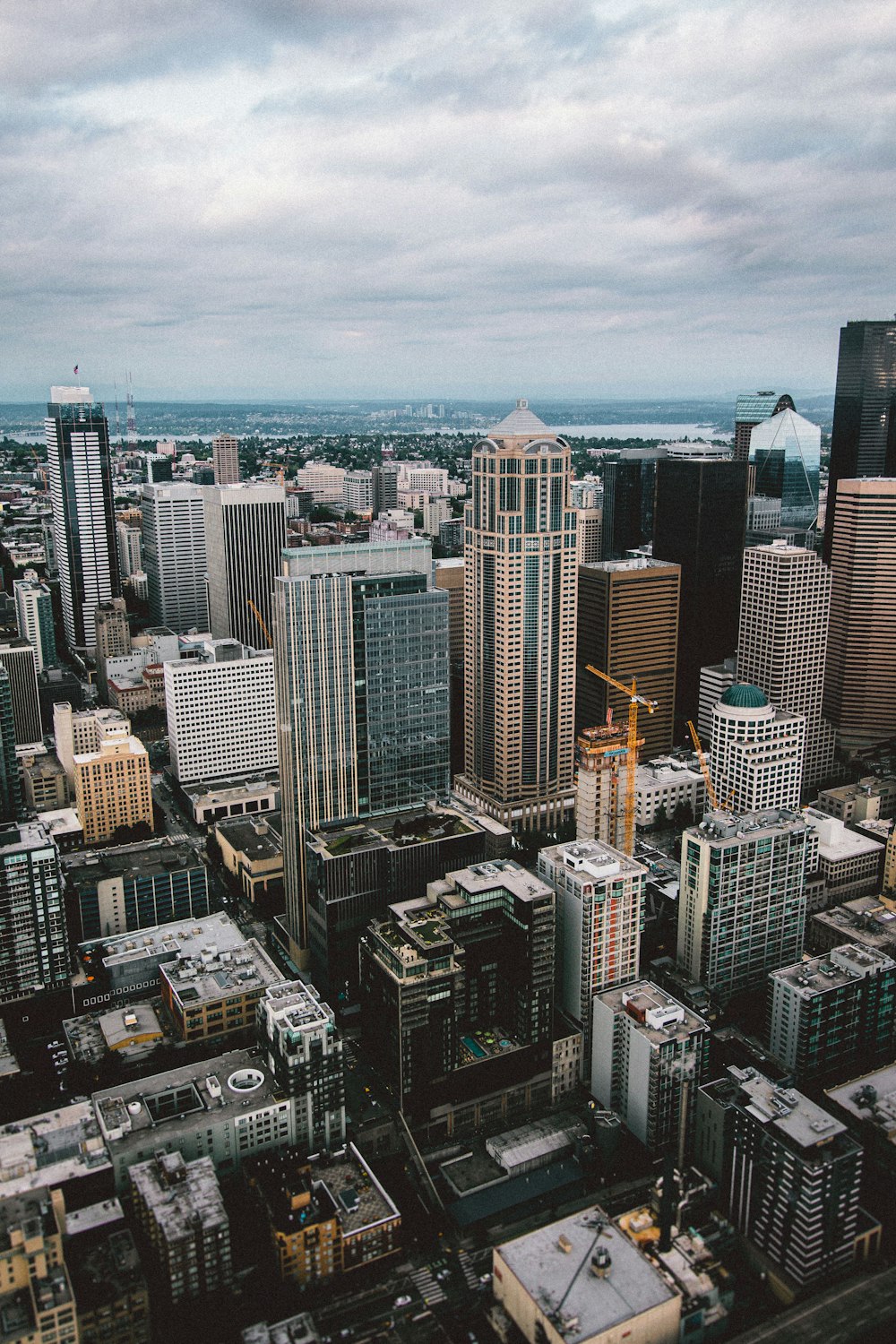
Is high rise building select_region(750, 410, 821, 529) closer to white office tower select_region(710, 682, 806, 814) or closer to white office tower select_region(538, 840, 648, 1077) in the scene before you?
white office tower select_region(710, 682, 806, 814)

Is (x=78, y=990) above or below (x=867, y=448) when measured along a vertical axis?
below

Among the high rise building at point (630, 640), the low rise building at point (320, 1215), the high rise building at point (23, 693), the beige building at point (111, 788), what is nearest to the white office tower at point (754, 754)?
the high rise building at point (630, 640)

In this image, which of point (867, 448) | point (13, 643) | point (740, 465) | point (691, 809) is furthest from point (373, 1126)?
point (867, 448)

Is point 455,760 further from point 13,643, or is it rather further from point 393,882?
point 13,643

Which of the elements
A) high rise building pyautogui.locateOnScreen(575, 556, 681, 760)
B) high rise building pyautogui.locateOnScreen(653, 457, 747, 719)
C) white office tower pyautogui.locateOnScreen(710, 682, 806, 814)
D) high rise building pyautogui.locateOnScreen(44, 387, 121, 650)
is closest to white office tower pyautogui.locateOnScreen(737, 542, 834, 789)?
high rise building pyautogui.locateOnScreen(575, 556, 681, 760)

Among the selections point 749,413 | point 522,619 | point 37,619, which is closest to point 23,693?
point 37,619

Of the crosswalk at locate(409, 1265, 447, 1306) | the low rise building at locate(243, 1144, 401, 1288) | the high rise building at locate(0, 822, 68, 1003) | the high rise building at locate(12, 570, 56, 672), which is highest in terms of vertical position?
the high rise building at locate(12, 570, 56, 672)

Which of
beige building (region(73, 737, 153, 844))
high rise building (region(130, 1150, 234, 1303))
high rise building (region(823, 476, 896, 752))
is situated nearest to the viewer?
high rise building (region(130, 1150, 234, 1303))
